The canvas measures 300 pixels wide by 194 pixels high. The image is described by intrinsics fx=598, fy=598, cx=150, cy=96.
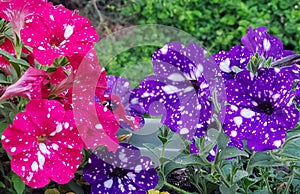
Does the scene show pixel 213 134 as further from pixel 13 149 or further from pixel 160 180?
pixel 13 149

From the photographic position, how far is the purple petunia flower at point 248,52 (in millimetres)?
1025

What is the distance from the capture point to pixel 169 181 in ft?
3.82

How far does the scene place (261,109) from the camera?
0.92 meters

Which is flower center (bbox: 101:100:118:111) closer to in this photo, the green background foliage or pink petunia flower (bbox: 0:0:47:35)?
pink petunia flower (bbox: 0:0:47:35)

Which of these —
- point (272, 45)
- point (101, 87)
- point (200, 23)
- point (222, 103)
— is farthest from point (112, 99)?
point (200, 23)

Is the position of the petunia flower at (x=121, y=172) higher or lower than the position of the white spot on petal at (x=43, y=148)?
lower

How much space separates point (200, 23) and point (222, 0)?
0.21 metres

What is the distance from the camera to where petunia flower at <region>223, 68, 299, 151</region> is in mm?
884

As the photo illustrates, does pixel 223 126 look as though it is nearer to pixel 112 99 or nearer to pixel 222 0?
pixel 112 99


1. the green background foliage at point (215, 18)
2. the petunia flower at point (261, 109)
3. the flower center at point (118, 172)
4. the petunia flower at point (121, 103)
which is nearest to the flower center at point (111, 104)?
the petunia flower at point (121, 103)

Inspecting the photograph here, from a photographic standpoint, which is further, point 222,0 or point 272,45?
point 222,0

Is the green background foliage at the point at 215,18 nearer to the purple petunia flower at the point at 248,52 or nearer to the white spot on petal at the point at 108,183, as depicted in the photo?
the purple petunia flower at the point at 248,52

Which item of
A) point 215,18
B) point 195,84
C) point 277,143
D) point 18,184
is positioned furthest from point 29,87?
point 215,18

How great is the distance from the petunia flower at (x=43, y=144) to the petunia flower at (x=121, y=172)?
0.09m
